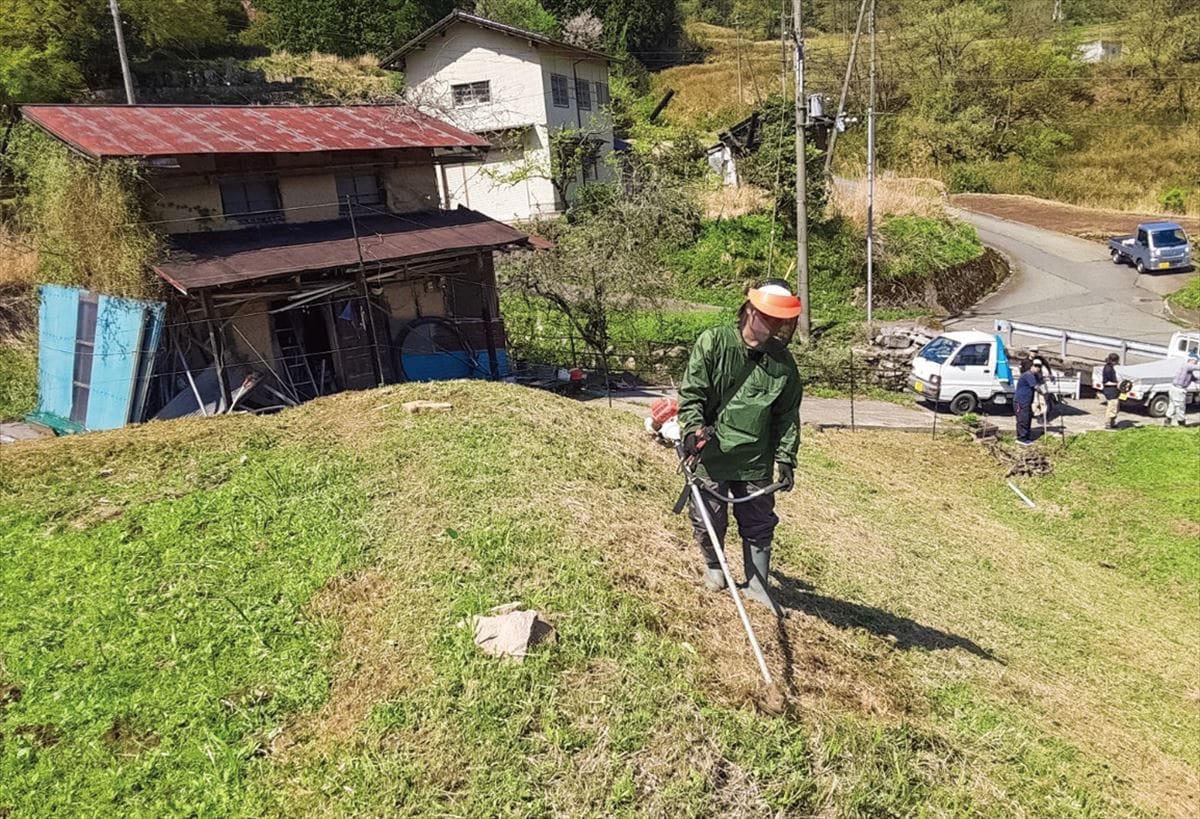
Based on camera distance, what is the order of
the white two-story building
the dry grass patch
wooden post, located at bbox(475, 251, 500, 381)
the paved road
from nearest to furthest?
wooden post, located at bbox(475, 251, 500, 381)
the paved road
the white two-story building
the dry grass patch

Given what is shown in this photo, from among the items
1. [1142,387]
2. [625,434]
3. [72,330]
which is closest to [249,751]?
[625,434]

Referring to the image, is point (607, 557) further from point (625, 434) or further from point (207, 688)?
point (625, 434)

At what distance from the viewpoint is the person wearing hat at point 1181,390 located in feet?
50.0

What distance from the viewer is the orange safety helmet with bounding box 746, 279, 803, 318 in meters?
4.77

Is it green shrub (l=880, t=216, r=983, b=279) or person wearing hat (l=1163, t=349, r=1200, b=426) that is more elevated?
green shrub (l=880, t=216, r=983, b=279)

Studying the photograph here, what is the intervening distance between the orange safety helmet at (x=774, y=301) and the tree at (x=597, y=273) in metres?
13.3

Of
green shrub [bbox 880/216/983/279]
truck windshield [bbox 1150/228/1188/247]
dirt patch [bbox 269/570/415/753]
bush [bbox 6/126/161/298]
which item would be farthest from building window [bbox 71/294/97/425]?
truck windshield [bbox 1150/228/1188/247]

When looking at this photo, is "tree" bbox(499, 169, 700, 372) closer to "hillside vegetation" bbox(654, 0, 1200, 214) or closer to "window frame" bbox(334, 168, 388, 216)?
"window frame" bbox(334, 168, 388, 216)

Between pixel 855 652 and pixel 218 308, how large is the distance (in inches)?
453

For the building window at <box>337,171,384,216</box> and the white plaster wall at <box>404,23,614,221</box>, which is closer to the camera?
the building window at <box>337,171,384,216</box>

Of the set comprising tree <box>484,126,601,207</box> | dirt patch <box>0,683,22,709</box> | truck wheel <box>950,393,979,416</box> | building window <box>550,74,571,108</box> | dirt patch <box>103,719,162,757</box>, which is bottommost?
truck wheel <box>950,393,979,416</box>

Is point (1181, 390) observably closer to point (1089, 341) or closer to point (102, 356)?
point (1089, 341)

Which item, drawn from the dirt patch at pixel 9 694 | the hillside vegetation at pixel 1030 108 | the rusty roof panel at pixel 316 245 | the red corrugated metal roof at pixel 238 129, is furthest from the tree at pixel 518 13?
the dirt patch at pixel 9 694

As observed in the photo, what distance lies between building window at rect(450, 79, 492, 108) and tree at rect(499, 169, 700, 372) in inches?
422
